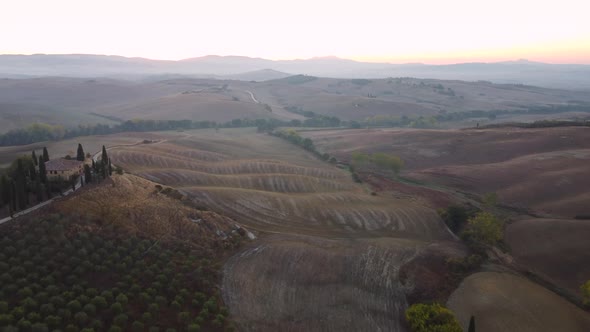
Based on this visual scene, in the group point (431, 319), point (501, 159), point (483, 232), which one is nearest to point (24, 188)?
point (431, 319)

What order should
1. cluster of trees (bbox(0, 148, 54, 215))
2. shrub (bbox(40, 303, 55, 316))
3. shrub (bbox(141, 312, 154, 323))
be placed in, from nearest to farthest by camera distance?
shrub (bbox(40, 303, 55, 316))
shrub (bbox(141, 312, 154, 323))
cluster of trees (bbox(0, 148, 54, 215))

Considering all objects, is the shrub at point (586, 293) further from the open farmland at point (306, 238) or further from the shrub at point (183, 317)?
the shrub at point (183, 317)

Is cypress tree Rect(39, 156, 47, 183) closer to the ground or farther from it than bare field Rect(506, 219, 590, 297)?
farther from it

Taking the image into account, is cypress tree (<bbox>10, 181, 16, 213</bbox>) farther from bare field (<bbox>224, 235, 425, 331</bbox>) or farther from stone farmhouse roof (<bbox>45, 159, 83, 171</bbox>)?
bare field (<bbox>224, 235, 425, 331</bbox>)

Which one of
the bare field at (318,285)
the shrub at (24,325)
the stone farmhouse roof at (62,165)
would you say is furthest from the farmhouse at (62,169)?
the shrub at (24,325)

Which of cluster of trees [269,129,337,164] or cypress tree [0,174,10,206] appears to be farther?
cluster of trees [269,129,337,164]

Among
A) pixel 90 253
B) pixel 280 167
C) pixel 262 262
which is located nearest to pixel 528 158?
pixel 280 167

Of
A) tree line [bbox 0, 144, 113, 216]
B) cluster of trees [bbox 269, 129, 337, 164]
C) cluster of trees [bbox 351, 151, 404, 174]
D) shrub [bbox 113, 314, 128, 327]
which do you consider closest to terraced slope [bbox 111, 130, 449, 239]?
cluster of trees [bbox 351, 151, 404, 174]
